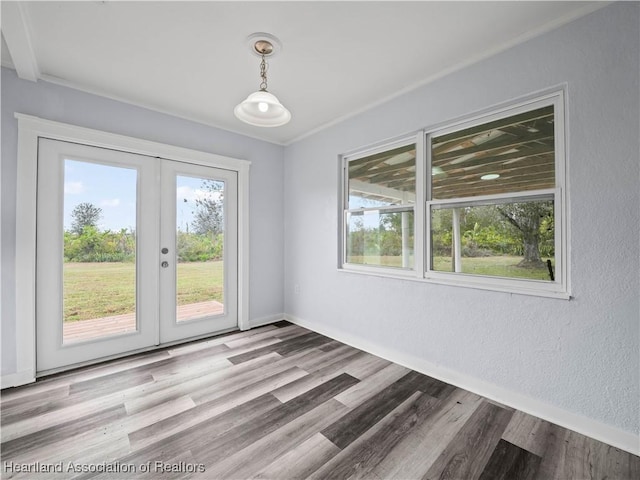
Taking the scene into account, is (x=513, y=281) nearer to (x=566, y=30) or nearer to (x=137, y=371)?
(x=566, y=30)

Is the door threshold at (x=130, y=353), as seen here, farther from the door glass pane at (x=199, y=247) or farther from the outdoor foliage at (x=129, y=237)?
the outdoor foliage at (x=129, y=237)

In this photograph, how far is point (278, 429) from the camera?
176 cm

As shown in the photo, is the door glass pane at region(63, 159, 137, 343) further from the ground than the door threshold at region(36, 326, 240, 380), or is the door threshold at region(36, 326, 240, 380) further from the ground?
the door glass pane at region(63, 159, 137, 343)

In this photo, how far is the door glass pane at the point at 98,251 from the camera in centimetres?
252

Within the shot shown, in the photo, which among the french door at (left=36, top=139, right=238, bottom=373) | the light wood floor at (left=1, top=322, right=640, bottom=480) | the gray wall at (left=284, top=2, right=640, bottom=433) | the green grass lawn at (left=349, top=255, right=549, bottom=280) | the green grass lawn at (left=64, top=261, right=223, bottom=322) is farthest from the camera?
the green grass lawn at (left=64, top=261, right=223, bottom=322)

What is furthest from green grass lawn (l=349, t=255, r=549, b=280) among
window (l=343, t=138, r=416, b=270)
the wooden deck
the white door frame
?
the white door frame

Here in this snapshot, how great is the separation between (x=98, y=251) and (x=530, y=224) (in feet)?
12.3

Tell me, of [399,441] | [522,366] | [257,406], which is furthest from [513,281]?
[257,406]

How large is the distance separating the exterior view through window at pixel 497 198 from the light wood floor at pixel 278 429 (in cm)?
104

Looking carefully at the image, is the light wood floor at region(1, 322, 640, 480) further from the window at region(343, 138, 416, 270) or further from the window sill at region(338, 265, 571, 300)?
the window at region(343, 138, 416, 270)

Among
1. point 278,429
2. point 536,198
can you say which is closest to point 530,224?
point 536,198

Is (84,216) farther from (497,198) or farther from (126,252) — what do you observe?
(497,198)

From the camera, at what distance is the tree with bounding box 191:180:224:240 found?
3.26 meters

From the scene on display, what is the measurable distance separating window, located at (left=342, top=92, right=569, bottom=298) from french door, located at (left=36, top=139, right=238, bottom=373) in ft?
6.28
